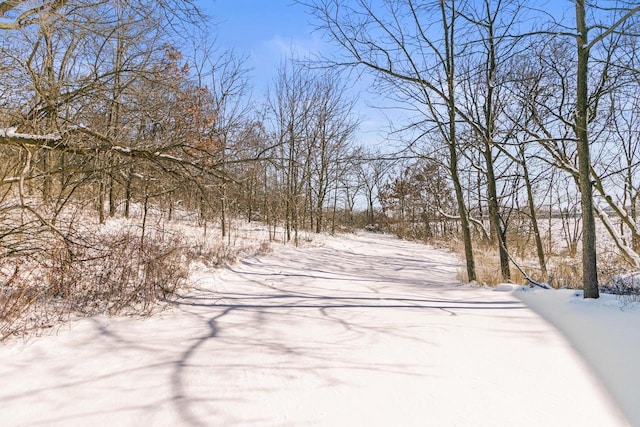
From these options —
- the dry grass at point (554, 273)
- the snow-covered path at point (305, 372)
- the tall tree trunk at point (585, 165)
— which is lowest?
the snow-covered path at point (305, 372)

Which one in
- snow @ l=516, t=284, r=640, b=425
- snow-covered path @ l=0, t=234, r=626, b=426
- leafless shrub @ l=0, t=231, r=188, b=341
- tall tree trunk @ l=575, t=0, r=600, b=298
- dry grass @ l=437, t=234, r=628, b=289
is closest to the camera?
snow-covered path @ l=0, t=234, r=626, b=426

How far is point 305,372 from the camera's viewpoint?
83.4 inches

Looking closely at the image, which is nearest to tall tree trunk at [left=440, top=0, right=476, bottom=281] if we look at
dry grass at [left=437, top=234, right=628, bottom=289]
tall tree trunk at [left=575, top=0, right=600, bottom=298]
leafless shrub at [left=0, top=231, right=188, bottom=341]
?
dry grass at [left=437, top=234, right=628, bottom=289]

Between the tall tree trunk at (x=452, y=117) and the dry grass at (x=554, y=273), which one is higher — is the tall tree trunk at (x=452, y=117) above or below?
above

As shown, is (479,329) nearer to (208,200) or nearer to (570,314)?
(570,314)

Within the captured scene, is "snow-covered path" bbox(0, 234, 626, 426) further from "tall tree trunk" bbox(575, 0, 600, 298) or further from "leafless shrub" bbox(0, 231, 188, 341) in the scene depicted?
"tall tree trunk" bbox(575, 0, 600, 298)

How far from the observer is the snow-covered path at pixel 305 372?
1.68m

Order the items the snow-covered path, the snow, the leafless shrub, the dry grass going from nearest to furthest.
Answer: the snow-covered path, the snow, the leafless shrub, the dry grass

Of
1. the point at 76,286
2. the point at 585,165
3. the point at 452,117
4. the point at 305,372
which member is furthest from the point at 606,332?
the point at 76,286

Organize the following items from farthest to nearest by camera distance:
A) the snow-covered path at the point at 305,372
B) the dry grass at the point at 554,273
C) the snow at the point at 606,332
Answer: the dry grass at the point at 554,273 → the snow at the point at 606,332 → the snow-covered path at the point at 305,372

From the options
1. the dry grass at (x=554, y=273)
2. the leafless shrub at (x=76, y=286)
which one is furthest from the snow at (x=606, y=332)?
the leafless shrub at (x=76, y=286)

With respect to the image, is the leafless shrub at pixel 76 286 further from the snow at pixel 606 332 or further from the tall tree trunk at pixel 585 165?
the tall tree trunk at pixel 585 165

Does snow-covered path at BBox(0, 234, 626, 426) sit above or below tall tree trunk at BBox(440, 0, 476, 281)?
below

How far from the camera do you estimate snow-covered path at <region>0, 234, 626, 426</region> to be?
5.51ft
